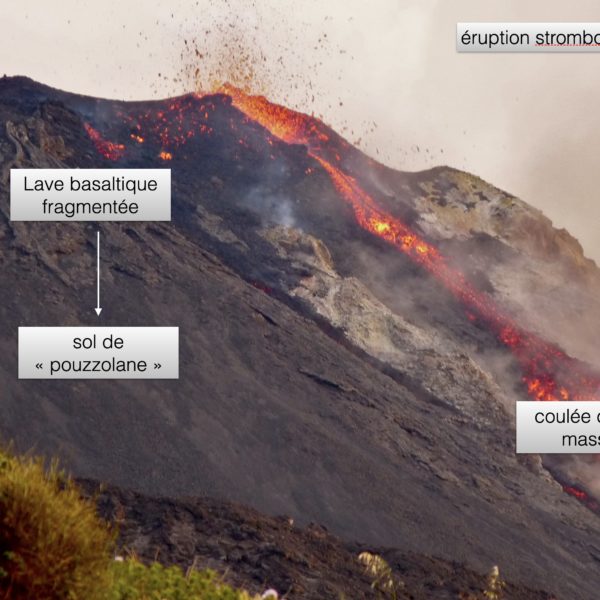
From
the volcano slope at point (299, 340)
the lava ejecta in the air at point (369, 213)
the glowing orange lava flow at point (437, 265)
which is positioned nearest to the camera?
the volcano slope at point (299, 340)

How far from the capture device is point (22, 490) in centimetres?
1009

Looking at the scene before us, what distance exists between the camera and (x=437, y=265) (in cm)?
6625

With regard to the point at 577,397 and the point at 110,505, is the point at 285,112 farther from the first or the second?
the point at 110,505

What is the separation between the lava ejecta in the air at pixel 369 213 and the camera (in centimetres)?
5872

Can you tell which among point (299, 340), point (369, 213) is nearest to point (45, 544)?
point (299, 340)

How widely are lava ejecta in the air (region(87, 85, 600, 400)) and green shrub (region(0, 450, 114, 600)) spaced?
155ft

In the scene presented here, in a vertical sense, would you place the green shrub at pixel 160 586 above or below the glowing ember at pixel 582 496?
above

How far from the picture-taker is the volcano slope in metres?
26.9

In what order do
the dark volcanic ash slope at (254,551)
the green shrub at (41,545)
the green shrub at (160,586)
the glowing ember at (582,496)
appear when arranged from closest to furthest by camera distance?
the green shrub at (41,545), the green shrub at (160,586), the dark volcanic ash slope at (254,551), the glowing ember at (582,496)

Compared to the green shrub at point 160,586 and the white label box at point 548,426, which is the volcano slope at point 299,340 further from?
the green shrub at point 160,586

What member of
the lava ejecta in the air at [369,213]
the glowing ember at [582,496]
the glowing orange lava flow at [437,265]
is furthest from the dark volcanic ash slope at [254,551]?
the lava ejecta in the air at [369,213]

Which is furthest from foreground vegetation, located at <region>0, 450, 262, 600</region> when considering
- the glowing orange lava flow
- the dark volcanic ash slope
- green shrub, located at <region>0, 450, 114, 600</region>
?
the glowing orange lava flow

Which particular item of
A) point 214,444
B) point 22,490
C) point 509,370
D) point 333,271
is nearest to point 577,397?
point 509,370

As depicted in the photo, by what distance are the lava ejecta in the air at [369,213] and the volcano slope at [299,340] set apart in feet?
0.80
